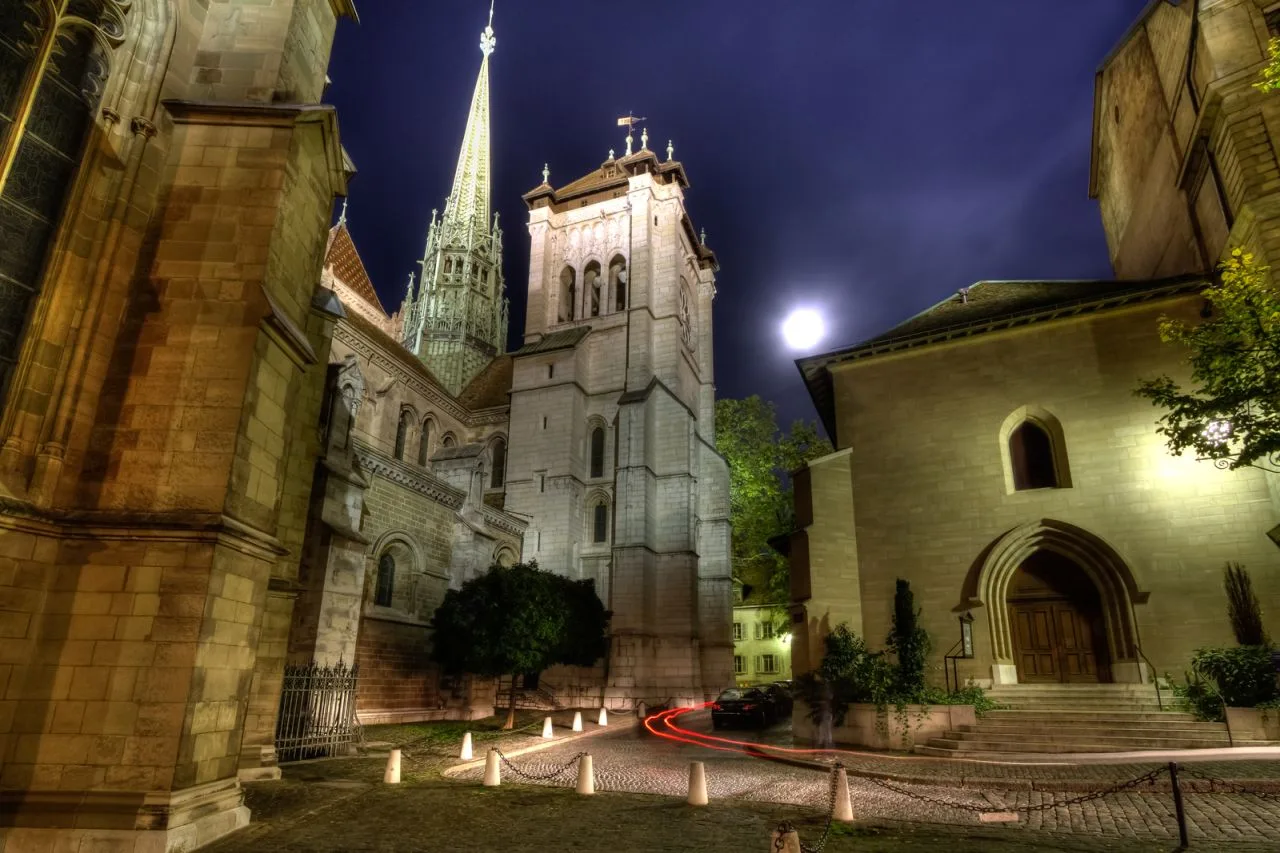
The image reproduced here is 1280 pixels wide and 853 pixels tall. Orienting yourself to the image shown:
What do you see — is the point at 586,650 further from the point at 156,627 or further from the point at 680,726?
the point at 156,627

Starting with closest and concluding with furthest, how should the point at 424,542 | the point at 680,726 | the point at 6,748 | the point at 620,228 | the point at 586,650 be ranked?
1. the point at 6,748
2. the point at 680,726
3. the point at 424,542
4. the point at 586,650
5. the point at 620,228

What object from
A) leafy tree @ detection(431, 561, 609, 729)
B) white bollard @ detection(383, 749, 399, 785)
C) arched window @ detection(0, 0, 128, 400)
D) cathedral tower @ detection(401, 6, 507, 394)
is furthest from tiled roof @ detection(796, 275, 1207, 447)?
cathedral tower @ detection(401, 6, 507, 394)

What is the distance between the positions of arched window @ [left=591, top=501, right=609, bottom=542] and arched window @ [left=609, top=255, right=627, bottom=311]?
11.1 meters

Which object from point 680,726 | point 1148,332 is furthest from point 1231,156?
point 680,726

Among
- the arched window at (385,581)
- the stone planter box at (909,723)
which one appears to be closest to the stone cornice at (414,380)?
the arched window at (385,581)

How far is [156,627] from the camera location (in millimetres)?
6273

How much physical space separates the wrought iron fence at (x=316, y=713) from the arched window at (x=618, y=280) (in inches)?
1055

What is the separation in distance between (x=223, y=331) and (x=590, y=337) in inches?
1131

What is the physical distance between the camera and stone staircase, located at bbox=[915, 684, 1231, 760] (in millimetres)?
12078

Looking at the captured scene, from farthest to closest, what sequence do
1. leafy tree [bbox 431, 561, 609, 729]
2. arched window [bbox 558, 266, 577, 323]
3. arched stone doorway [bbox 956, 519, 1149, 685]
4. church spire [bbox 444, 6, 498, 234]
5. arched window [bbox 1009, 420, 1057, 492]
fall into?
church spire [bbox 444, 6, 498, 234] < arched window [bbox 558, 266, 577, 323] < leafy tree [bbox 431, 561, 609, 729] < arched window [bbox 1009, 420, 1057, 492] < arched stone doorway [bbox 956, 519, 1149, 685]

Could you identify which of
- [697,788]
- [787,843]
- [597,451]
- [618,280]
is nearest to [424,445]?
[597,451]

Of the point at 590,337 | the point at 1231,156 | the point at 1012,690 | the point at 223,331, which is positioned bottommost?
the point at 1012,690

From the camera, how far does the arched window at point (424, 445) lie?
33281 millimetres

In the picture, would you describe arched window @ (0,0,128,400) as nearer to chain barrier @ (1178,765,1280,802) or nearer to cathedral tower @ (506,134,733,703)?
chain barrier @ (1178,765,1280,802)
